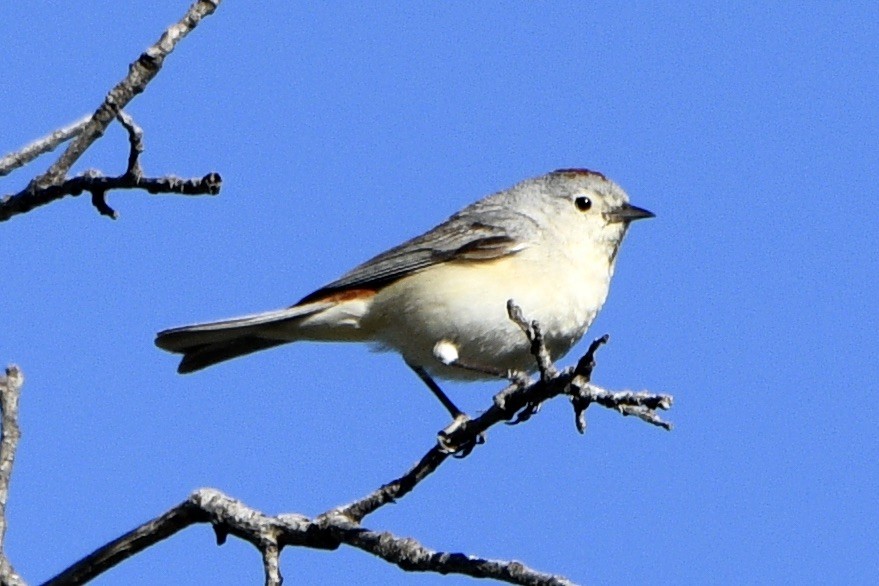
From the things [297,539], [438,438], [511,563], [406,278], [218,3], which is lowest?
[511,563]

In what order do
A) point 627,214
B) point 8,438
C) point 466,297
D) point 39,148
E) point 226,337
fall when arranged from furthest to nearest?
point 627,214, point 226,337, point 466,297, point 39,148, point 8,438

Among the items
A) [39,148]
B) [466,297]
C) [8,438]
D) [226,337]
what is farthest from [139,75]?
[226,337]

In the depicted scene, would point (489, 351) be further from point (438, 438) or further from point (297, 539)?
point (297, 539)

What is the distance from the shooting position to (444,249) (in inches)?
329

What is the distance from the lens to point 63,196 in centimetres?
404

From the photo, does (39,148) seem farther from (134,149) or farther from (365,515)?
(365,515)

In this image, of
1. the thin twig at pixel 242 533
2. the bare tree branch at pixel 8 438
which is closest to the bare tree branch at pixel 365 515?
the thin twig at pixel 242 533

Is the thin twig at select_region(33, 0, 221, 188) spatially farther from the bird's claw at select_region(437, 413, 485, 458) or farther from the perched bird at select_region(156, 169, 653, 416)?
the perched bird at select_region(156, 169, 653, 416)

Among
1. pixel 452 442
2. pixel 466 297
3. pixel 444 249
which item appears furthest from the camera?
pixel 444 249

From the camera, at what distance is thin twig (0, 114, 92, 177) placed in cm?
442

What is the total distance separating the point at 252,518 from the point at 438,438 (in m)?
0.80

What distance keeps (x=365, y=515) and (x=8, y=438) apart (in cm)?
129

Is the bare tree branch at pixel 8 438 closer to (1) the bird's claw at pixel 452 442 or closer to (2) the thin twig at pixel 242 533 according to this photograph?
(2) the thin twig at pixel 242 533

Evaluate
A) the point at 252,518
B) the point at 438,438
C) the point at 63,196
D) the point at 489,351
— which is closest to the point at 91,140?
the point at 63,196
